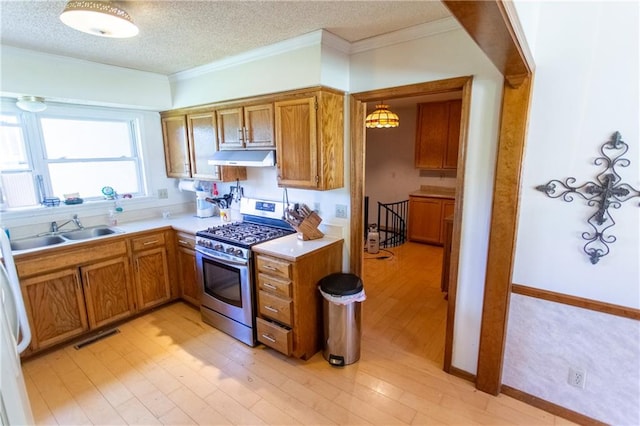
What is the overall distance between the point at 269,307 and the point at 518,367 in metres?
1.82

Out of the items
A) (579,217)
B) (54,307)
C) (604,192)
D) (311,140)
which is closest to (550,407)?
(579,217)

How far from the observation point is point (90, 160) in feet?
11.0

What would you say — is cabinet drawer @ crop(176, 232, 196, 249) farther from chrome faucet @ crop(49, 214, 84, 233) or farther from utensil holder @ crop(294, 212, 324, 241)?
utensil holder @ crop(294, 212, 324, 241)

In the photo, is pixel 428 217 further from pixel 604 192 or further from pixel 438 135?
pixel 604 192

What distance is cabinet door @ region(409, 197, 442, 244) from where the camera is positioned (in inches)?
211

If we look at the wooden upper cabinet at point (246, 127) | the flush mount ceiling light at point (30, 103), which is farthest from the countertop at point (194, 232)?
the flush mount ceiling light at point (30, 103)

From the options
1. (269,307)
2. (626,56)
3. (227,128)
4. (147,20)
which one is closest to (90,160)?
(227,128)

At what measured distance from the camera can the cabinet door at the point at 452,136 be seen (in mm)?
5145

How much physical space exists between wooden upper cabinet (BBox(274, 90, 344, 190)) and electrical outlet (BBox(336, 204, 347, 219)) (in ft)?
0.68

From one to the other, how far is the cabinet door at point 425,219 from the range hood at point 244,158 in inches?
137

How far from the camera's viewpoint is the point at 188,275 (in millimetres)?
3332

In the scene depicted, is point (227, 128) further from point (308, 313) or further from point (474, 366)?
point (474, 366)

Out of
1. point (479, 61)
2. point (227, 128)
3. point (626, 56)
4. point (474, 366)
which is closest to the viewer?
point (626, 56)

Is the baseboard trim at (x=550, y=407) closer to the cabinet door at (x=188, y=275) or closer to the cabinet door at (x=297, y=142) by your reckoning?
the cabinet door at (x=297, y=142)
